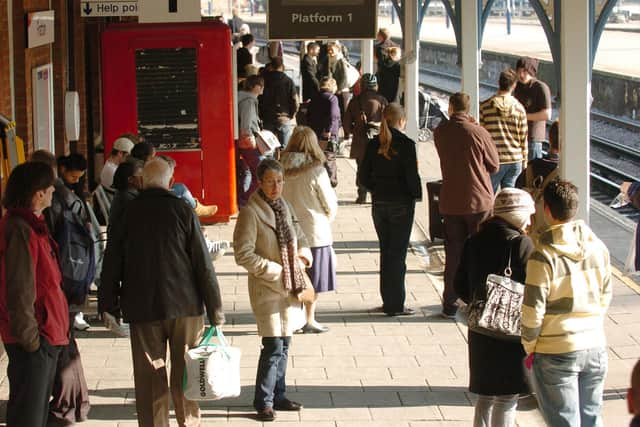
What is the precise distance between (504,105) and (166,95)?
148 inches

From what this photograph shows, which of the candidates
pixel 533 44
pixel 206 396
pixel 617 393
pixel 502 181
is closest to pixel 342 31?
pixel 502 181

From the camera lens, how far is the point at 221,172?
44.6 feet

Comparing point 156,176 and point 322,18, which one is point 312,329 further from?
point 322,18

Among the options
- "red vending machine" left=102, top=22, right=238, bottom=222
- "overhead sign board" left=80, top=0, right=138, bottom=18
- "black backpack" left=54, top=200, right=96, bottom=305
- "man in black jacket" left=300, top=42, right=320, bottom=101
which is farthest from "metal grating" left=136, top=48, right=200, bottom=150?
"black backpack" left=54, top=200, right=96, bottom=305

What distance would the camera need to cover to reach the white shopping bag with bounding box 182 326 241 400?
6.41 meters

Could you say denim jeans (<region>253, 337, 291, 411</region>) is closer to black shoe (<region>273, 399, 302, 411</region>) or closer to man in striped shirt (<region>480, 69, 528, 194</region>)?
black shoe (<region>273, 399, 302, 411</region>)

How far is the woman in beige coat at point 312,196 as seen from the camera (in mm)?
8703

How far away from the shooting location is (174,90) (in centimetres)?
1320

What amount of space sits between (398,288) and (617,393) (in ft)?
7.85

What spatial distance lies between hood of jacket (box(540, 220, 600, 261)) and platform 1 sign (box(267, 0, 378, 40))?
19.3ft

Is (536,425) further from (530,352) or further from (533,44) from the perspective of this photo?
(533,44)

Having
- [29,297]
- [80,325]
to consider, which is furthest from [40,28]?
[29,297]

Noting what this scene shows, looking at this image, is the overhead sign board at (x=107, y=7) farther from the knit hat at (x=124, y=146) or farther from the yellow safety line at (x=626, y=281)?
the yellow safety line at (x=626, y=281)

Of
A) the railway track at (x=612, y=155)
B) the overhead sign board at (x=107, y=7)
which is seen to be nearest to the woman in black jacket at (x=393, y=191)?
the overhead sign board at (x=107, y=7)
